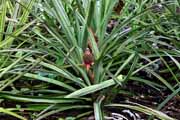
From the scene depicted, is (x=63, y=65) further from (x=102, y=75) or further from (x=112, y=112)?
(x=112, y=112)

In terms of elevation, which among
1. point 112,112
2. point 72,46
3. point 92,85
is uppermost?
point 72,46

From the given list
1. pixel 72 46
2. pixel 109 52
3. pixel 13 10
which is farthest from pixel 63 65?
pixel 13 10

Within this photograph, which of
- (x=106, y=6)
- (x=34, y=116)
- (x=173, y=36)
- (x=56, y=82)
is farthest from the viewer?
(x=173, y=36)

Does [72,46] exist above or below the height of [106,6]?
below

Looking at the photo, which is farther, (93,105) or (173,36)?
(173,36)

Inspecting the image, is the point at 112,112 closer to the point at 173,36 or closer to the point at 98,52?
the point at 98,52

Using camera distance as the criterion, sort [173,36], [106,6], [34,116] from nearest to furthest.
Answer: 1. [34,116]
2. [106,6]
3. [173,36]
